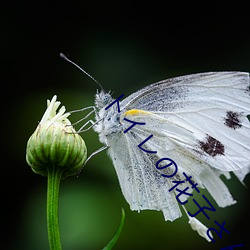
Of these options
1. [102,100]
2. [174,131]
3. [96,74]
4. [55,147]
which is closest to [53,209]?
[55,147]

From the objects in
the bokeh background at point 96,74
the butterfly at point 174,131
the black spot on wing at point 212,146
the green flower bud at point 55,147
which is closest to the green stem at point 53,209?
the green flower bud at point 55,147

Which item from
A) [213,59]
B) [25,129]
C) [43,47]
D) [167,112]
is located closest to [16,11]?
[43,47]

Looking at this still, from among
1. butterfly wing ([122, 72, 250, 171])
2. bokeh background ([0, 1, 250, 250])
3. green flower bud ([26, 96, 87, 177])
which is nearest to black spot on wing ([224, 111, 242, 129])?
butterfly wing ([122, 72, 250, 171])

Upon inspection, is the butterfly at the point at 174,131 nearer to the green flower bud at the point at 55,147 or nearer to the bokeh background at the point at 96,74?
the green flower bud at the point at 55,147

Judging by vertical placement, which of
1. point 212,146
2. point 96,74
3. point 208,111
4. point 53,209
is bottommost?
point 53,209

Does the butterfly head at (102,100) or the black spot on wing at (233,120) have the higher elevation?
the butterfly head at (102,100)

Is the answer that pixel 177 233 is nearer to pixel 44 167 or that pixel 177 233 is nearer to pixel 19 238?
pixel 19 238

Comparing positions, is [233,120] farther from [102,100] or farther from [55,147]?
[55,147]
